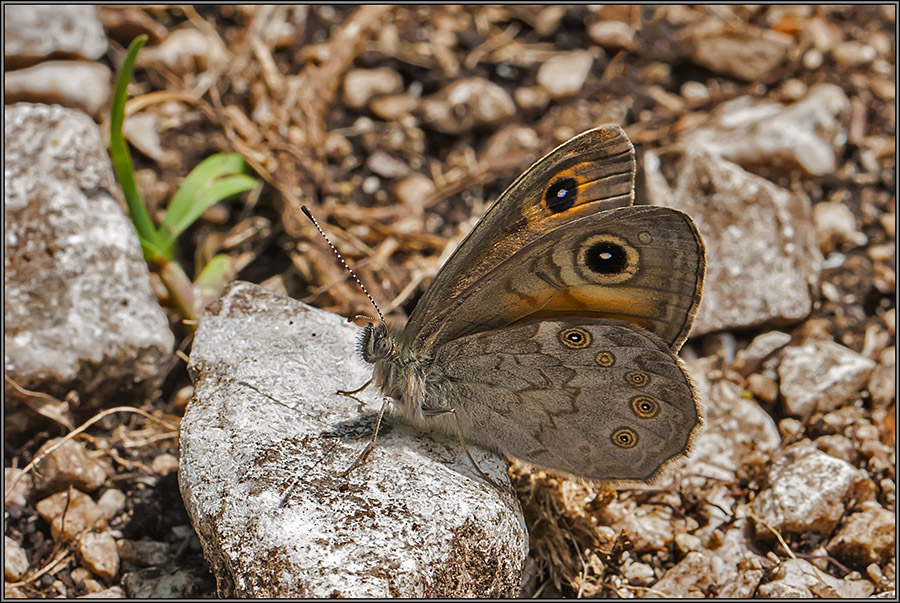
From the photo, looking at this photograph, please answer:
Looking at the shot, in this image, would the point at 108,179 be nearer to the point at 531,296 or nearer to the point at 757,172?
the point at 531,296

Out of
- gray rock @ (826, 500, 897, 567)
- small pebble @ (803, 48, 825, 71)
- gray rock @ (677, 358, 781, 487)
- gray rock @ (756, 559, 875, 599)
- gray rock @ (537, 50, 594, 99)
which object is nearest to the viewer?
gray rock @ (756, 559, 875, 599)

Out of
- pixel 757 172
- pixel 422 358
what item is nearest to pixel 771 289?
pixel 757 172

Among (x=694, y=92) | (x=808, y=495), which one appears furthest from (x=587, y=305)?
(x=694, y=92)

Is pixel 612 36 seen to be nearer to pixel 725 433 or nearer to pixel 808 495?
pixel 725 433

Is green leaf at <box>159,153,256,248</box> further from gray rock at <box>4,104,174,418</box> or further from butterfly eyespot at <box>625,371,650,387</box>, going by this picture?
butterfly eyespot at <box>625,371,650,387</box>

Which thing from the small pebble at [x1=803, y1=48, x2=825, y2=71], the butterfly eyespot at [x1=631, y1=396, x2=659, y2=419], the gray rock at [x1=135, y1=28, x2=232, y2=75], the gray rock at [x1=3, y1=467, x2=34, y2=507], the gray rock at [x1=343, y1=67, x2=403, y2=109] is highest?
the gray rock at [x1=135, y1=28, x2=232, y2=75]

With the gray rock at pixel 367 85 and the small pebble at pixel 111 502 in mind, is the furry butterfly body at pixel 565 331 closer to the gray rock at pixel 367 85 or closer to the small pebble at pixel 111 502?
Answer: the small pebble at pixel 111 502

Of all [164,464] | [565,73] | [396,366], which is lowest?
[164,464]

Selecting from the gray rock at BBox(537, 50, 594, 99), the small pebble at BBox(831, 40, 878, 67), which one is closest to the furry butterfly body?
the gray rock at BBox(537, 50, 594, 99)
